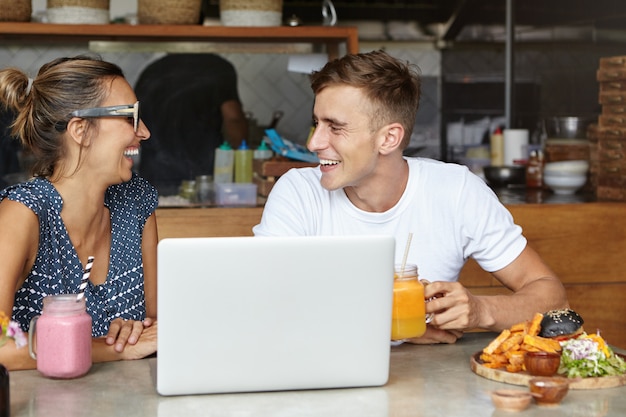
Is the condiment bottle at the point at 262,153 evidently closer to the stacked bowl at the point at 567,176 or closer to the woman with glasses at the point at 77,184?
the stacked bowl at the point at 567,176

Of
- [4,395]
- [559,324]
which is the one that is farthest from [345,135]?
[4,395]

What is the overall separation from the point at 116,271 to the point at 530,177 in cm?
244

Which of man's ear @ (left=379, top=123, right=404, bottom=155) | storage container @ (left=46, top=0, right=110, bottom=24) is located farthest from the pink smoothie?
storage container @ (left=46, top=0, right=110, bottom=24)

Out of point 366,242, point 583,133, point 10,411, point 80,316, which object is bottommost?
point 10,411

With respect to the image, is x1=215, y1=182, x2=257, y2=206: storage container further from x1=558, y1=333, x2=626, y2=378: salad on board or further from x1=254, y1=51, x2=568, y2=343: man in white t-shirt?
x1=558, y1=333, x2=626, y2=378: salad on board

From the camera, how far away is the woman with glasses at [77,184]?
2236 millimetres

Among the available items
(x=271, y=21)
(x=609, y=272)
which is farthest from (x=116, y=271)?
(x=609, y=272)

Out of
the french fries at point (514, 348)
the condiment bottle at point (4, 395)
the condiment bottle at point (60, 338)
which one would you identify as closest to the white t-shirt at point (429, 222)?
the french fries at point (514, 348)

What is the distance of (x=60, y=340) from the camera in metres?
1.73

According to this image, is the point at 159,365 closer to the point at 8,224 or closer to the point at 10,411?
the point at 10,411

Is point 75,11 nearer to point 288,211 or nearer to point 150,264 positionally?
point 150,264

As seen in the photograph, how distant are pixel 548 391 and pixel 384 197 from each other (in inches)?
36.2

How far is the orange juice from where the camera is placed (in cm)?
186

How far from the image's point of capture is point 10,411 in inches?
61.4
